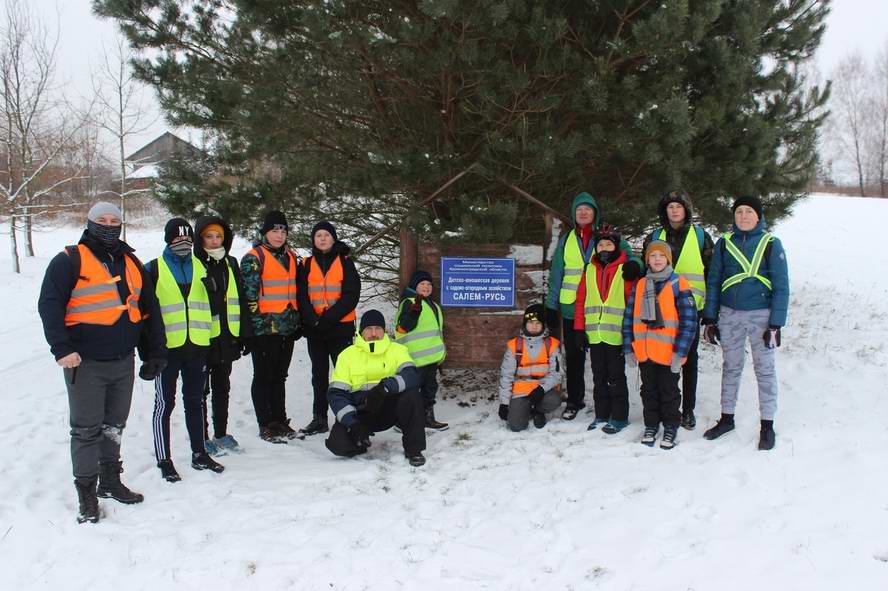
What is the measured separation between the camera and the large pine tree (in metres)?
4.99

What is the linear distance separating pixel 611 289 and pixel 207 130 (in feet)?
15.6

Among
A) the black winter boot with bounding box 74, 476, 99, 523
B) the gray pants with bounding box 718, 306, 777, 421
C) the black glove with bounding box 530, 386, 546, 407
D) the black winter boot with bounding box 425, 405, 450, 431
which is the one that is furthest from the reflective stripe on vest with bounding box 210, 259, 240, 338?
the gray pants with bounding box 718, 306, 777, 421

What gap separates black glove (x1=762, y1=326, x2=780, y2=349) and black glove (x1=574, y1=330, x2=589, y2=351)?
1532 millimetres

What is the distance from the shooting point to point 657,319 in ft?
15.5

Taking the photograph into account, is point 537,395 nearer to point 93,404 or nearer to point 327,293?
point 327,293

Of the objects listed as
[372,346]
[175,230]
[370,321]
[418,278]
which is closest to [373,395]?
[372,346]

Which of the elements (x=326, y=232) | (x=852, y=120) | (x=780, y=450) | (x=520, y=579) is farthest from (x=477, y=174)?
(x=852, y=120)

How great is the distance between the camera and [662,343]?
4.76 m

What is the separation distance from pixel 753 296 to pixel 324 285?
3556mm

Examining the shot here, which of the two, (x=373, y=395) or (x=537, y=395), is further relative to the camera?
(x=537, y=395)

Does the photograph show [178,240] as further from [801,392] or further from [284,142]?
[801,392]

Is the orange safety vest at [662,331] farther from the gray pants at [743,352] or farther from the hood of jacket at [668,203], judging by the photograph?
the hood of jacket at [668,203]

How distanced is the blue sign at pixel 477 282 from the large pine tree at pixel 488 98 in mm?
516

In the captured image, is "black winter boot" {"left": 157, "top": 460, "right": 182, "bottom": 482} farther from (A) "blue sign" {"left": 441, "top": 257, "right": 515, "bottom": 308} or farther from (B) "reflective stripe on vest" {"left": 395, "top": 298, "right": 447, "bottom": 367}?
(A) "blue sign" {"left": 441, "top": 257, "right": 515, "bottom": 308}
